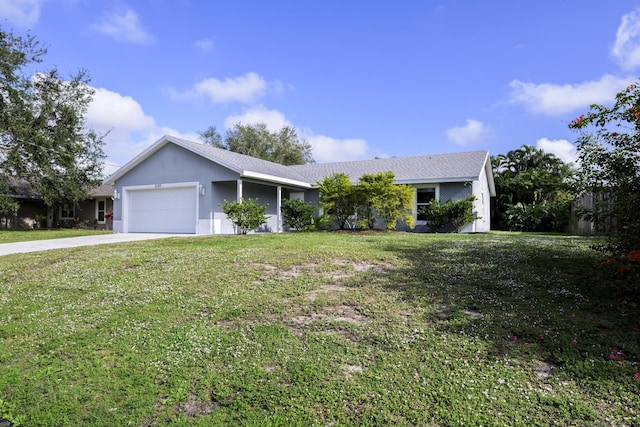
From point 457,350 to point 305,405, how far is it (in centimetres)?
151

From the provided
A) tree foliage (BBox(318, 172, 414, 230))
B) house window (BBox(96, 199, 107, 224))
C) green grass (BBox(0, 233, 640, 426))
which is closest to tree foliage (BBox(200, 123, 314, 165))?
house window (BBox(96, 199, 107, 224))

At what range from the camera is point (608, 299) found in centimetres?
440

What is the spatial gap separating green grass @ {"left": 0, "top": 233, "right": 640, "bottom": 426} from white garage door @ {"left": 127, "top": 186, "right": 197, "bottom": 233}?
10.4m

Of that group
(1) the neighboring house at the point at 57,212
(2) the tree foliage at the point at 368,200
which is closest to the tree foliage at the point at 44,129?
(1) the neighboring house at the point at 57,212

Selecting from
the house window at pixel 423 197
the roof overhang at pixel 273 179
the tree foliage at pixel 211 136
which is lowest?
the house window at pixel 423 197

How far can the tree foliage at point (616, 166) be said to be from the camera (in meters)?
4.56

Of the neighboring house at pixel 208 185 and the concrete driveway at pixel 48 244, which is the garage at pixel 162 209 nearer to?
the neighboring house at pixel 208 185

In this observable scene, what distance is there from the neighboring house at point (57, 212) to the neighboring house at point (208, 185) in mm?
8464

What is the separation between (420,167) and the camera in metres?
18.4

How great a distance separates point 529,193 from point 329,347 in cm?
2266

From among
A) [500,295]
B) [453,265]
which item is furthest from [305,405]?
[453,265]

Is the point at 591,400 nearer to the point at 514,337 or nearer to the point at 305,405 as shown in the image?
the point at 514,337

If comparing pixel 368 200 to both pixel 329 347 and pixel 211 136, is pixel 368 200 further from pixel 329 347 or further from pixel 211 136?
pixel 211 136

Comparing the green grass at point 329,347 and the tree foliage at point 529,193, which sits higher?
the tree foliage at point 529,193
